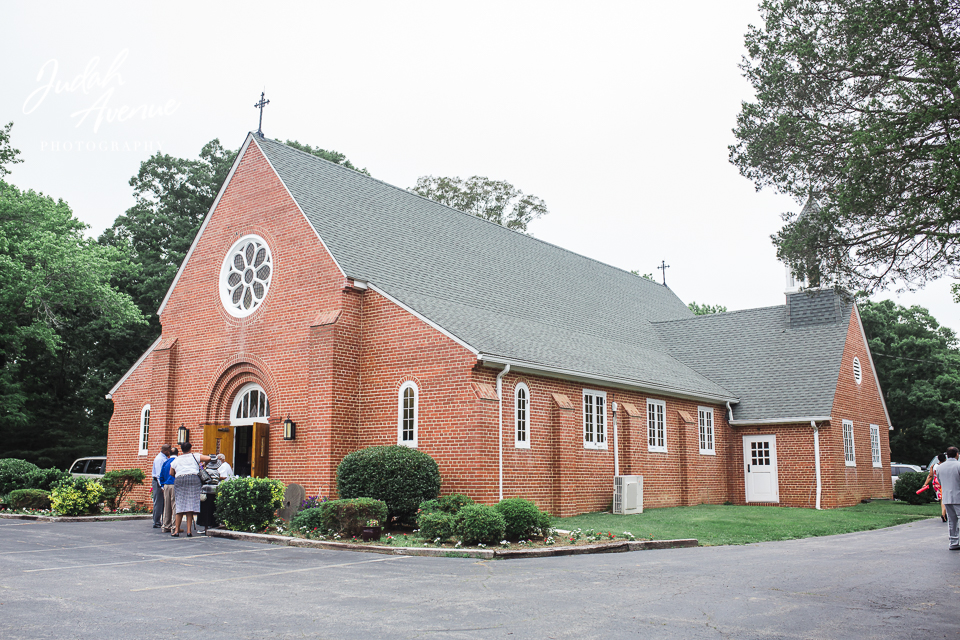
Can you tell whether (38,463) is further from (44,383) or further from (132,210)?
(132,210)

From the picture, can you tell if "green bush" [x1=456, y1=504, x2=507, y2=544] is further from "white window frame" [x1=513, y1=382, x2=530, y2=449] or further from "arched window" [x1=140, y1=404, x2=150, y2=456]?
"arched window" [x1=140, y1=404, x2=150, y2=456]

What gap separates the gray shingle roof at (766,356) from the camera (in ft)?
89.2

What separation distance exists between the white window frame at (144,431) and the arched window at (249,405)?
3.80m

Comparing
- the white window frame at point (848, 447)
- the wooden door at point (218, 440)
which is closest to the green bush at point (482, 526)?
the wooden door at point (218, 440)

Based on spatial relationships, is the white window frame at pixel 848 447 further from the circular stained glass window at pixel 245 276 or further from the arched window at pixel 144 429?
the arched window at pixel 144 429

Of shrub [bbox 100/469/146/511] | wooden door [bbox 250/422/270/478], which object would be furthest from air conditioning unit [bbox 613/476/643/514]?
shrub [bbox 100/469/146/511]

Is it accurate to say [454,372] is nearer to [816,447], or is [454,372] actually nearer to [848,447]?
[816,447]

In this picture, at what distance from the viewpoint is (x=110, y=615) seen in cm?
786

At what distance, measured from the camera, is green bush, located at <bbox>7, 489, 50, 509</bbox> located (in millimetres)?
20095

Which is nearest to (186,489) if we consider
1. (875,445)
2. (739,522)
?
(739,522)

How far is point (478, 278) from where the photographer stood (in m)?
24.5

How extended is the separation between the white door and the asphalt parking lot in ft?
42.5

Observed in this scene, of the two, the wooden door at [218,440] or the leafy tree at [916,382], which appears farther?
the leafy tree at [916,382]

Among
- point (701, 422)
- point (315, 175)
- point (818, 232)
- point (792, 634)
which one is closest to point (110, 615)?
point (792, 634)
